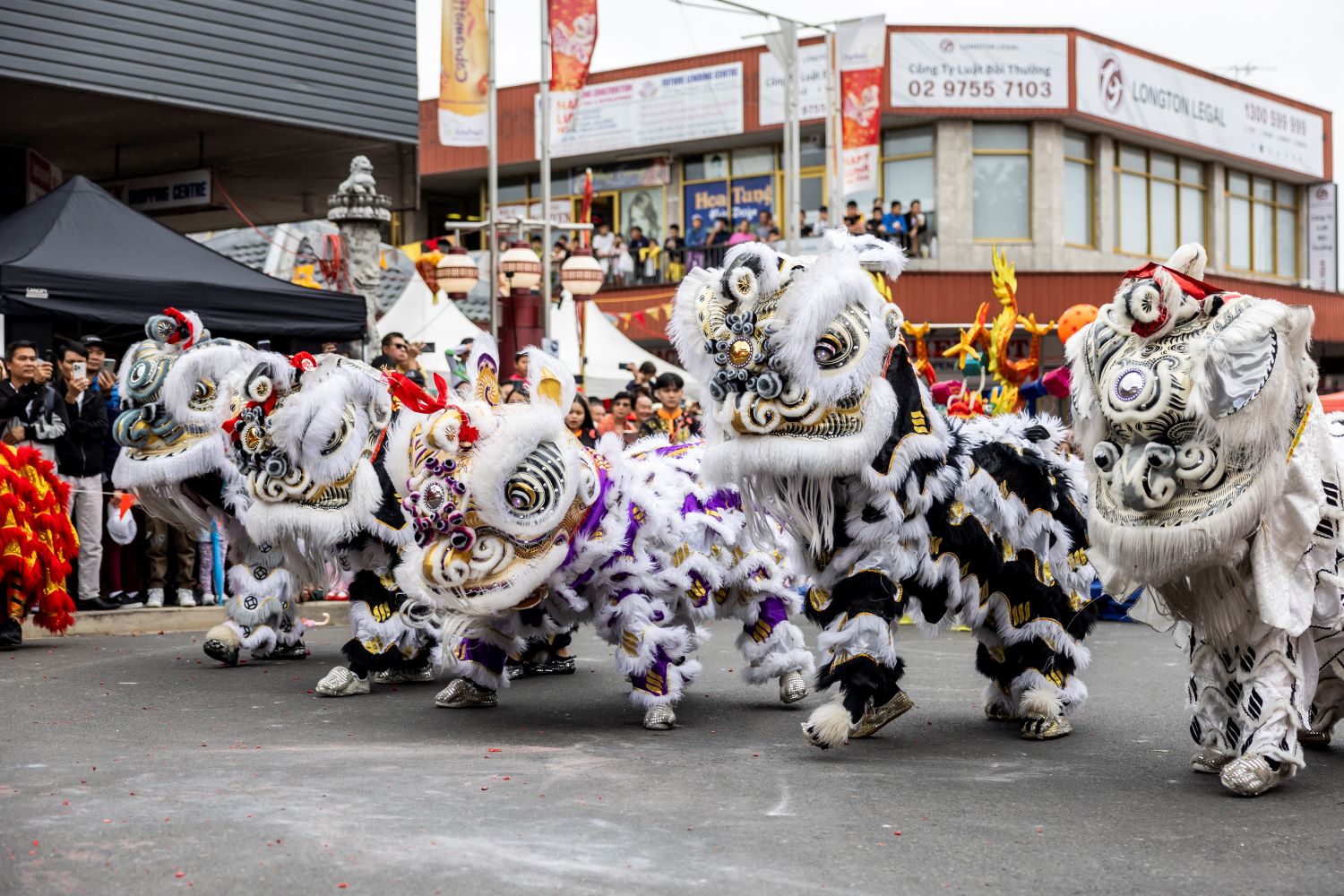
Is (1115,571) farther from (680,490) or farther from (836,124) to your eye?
(836,124)

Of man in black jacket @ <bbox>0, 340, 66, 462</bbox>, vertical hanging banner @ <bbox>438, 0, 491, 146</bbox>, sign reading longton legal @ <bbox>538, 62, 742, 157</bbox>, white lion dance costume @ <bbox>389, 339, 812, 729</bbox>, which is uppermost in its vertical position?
sign reading longton legal @ <bbox>538, 62, 742, 157</bbox>

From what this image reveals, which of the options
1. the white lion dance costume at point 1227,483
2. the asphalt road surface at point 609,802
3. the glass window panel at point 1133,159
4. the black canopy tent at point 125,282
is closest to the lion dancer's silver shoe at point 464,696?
the asphalt road surface at point 609,802

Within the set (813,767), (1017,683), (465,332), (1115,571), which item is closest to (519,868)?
(813,767)

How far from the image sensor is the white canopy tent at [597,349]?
20.0 m

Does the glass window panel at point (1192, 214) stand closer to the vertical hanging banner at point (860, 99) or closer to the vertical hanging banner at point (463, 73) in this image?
the vertical hanging banner at point (860, 99)

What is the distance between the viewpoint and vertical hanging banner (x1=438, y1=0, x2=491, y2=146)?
62.0 feet

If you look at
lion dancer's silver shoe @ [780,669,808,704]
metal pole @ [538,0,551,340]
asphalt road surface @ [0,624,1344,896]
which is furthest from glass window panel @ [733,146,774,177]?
lion dancer's silver shoe @ [780,669,808,704]

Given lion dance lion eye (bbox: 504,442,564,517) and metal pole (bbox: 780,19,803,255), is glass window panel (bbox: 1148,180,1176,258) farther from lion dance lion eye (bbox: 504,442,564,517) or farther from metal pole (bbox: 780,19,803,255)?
lion dance lion eye (bbox: 504,442,564,517)

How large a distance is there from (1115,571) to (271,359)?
446 centimetres

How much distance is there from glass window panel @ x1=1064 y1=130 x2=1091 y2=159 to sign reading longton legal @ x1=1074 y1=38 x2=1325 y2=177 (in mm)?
713

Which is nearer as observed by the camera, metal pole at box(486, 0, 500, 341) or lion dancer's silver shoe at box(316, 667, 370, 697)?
lion dancer's silver shoe at box(316, 667, 370, 697)

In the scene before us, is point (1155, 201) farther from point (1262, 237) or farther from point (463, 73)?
point (463, 73)

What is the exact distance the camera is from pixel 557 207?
34781 mm

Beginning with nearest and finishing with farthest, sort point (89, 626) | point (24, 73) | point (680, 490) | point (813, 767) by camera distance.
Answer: point (813, 767) → point (680, 490) → point (89, 626) → point (24, 73)
